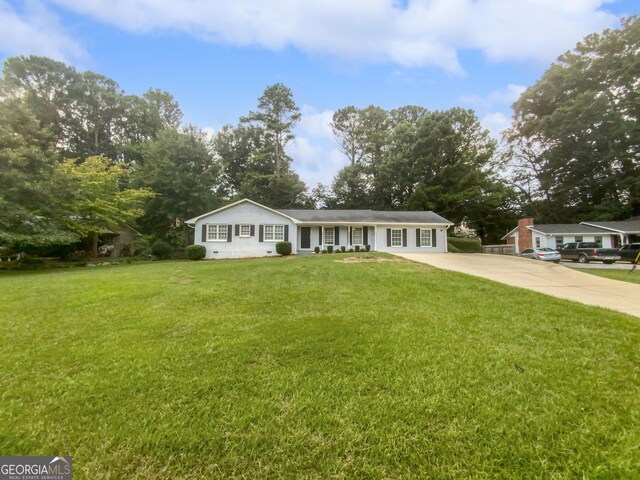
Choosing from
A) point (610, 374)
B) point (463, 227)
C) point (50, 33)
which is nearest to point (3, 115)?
point (50, 33)

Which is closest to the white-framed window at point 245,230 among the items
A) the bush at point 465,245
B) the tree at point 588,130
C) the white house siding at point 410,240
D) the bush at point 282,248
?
the bush at point 282,248

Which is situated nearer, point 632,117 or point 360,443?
point 360,443

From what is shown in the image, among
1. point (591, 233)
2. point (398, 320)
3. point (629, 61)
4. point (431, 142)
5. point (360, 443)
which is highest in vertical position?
point (629, 61)

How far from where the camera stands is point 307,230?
2212cm

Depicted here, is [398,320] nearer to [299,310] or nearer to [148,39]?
[299,310]

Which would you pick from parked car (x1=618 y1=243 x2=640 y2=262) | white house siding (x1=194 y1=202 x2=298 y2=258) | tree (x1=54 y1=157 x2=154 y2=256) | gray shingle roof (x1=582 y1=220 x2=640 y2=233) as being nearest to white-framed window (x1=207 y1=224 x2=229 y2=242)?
white house siding (x1=194 y1=202 x2=298 y2=258)

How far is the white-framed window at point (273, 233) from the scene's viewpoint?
20.7m

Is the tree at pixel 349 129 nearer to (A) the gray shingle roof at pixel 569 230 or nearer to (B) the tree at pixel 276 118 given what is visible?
(B) the tree at pixel 276 118

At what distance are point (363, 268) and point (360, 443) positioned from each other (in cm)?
860

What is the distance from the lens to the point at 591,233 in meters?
26.2

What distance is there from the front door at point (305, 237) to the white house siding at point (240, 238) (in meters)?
1.37

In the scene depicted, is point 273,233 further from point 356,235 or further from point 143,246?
point 143,246

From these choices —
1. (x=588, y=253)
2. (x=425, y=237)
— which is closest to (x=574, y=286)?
(x=425, y=237)

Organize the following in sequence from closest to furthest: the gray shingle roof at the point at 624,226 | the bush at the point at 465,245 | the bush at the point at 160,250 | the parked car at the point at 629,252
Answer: the parked car at the point at 629,252 → the bush at the point at 160,250 → the gray shingle roof at the point at 624,226 → the bush at the point at 465,245
